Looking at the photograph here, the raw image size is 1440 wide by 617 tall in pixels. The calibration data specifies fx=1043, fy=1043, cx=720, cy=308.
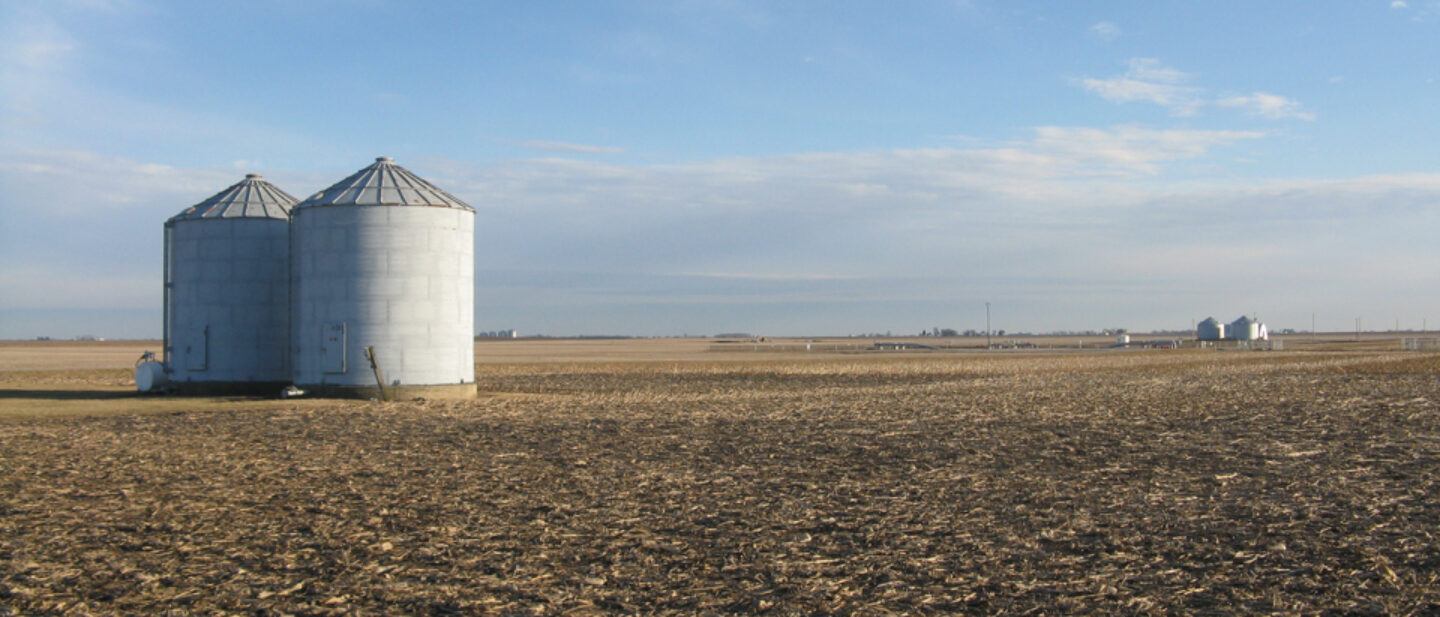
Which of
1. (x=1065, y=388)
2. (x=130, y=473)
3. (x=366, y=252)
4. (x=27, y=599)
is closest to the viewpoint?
(x=27, y=599)

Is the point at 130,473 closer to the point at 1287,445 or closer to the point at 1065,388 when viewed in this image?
the point at 1287,445

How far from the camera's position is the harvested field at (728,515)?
8.70 metres

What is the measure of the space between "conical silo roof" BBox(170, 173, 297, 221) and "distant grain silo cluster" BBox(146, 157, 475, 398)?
0.17 ft

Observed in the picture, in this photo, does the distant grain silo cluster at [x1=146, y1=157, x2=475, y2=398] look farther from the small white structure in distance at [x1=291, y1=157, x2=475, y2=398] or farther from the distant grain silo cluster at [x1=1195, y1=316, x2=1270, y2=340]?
the distant grain silo cluster at [x1=1195, y1=316, x2=1270, y2=340]

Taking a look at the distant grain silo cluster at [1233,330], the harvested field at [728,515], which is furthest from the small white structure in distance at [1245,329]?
the harvested field at [728,515]

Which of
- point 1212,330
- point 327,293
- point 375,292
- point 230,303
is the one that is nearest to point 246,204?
point 230,303

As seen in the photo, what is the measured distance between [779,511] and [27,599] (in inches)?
294

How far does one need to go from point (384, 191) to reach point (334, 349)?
16.4 ft

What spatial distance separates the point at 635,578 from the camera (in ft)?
30.5

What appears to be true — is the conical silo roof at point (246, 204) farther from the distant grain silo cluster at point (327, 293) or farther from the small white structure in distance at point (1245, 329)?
the small white structure in distance at point (1245, 329)

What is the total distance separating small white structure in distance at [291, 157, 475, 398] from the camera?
31156mm

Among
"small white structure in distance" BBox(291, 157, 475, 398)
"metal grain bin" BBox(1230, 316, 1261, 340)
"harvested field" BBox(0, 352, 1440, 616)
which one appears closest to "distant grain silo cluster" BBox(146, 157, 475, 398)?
"small white structure in distance" BBox(291, 157, 475, 398)

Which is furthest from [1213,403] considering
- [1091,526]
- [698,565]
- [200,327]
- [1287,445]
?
[200,327]

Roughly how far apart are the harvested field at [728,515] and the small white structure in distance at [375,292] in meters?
6.66
